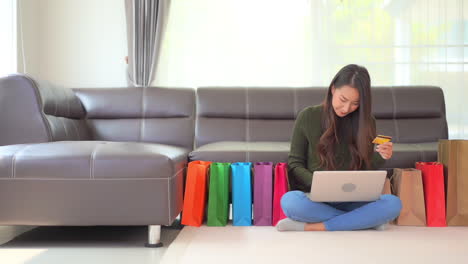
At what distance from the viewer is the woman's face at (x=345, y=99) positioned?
2.47 metres

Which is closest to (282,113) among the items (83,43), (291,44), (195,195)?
(291,44)

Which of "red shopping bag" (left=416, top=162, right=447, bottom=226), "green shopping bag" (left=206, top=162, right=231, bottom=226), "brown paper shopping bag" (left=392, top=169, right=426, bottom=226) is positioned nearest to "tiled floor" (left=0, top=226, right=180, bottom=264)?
"green shopping bag" (left=206, top=162, right=231, bottom=226)

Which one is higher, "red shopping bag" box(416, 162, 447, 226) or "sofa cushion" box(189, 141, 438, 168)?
"sofa cushion" box(189, 141, 438, 168)

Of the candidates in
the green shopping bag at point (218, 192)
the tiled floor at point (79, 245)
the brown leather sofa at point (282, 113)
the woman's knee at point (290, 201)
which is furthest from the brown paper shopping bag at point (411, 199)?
the tiled floor at point (79, 245)

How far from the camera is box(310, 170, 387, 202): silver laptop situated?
7.75 ft

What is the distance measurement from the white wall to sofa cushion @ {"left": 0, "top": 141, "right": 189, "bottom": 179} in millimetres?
2035

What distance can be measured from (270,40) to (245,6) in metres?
0.37

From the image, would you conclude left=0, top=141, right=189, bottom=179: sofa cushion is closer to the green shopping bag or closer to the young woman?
the green shopping bag

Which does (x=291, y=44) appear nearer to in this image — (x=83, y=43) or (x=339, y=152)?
(x=83, y=43)

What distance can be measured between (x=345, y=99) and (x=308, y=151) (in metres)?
0.39

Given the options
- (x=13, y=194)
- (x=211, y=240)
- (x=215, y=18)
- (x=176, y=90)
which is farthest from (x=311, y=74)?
(x=13, y=194)

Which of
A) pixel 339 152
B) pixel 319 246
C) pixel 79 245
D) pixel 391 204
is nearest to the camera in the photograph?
pixel 319 246

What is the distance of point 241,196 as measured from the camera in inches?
112

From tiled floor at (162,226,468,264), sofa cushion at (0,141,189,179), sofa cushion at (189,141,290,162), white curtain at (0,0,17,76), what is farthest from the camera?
white curtain at (0,0,17,76)
